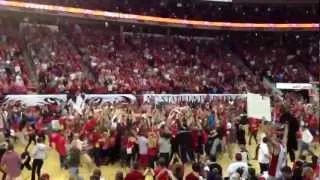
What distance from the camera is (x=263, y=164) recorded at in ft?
42.9

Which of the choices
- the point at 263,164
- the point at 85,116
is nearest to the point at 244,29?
the point at 85,116

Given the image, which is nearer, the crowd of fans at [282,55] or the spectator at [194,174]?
the spectator at [194,174]

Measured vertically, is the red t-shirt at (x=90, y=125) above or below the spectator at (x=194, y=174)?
above

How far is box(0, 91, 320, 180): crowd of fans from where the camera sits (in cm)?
1215

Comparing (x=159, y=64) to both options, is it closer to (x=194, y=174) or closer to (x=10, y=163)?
(x=10, y=163)

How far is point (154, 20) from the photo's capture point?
39.1 metres

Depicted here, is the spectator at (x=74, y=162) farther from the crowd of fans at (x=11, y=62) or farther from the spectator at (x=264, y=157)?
the crowd of fans at (x=11, y=62)

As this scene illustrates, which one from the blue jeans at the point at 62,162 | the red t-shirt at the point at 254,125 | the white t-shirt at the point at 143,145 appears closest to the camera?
the white t-shirt at the point at 143,145

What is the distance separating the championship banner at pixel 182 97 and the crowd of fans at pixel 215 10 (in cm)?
1075

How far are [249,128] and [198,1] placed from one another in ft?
68.3

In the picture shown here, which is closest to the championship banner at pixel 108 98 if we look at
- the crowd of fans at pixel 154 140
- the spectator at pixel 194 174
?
the crowd of fans at pixel 154 140

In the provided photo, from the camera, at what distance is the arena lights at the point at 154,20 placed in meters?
32.3

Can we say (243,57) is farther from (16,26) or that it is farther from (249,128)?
(249,128)

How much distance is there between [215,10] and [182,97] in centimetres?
1482
